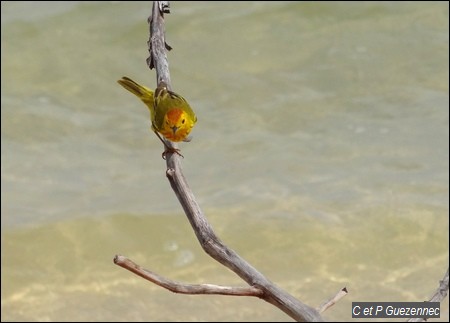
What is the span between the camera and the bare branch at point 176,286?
128 cm

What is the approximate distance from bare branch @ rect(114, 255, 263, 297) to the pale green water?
4.16m

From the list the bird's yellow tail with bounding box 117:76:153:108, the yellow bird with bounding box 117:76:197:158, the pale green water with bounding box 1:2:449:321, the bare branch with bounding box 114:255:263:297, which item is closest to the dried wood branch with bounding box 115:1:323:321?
the bare branch with bounding box 114:255:263:297

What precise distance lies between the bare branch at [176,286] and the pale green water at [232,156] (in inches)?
164

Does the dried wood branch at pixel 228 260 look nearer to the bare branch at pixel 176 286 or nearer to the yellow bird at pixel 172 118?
the bare branch at pixel 176 286

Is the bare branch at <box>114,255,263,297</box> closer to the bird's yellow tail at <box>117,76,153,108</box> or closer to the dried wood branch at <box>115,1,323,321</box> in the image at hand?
the dried wood branch at <box>115,1,323,321</box>

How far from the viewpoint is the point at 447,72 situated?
8.22 metres

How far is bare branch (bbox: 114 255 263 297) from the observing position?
1276mm

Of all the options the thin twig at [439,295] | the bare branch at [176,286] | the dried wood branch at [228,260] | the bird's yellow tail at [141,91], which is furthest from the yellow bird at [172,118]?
the bare branch at [176,286]

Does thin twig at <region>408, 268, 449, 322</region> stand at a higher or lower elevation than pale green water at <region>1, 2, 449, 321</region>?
lower

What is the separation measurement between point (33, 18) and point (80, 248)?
3727 mm

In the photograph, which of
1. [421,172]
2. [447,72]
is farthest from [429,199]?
[447,72]

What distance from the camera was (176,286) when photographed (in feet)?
4.31

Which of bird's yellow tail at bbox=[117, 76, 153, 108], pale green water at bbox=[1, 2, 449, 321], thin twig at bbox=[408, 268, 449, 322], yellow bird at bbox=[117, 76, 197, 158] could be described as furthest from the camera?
pale green water at bbox=[1, 2, 449, 321]

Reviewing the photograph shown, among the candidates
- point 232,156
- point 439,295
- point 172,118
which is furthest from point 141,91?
point 232,156
